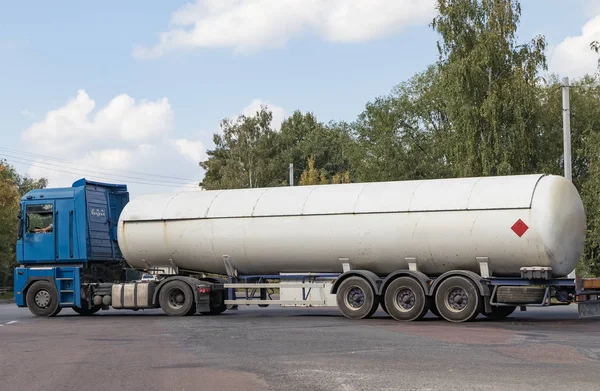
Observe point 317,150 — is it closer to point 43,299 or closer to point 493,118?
point 493,118

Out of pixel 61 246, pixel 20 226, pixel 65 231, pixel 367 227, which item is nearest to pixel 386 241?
pixel 367 227

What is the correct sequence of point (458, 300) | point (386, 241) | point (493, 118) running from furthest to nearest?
point (493, 118)
point (386, 241)
point (458, 300)

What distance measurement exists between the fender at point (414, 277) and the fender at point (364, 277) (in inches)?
9.0

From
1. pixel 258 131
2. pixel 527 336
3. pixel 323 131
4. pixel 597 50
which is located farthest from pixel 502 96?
pixel 323 131

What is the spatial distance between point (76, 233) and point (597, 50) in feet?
56.7

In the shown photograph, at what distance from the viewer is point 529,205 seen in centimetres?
1928

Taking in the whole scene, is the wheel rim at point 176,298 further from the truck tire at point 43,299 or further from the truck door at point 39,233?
the truck door at point 39,233

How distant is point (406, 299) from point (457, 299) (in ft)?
4.08

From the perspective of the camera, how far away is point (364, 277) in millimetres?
20969

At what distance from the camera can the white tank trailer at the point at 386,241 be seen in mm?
19469

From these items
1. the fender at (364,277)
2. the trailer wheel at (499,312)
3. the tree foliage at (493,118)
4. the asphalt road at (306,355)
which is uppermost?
the tree foliage at (493,118)

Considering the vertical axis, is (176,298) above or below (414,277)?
below

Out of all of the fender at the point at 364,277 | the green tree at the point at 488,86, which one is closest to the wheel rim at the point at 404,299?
the fender at the point at 364,277

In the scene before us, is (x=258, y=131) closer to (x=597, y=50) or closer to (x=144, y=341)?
(x=597, y=50)
